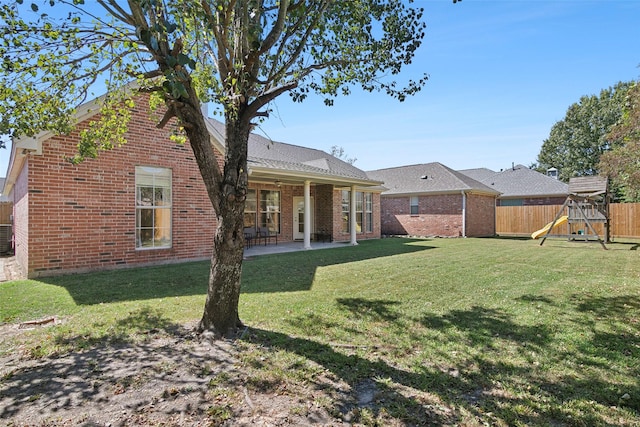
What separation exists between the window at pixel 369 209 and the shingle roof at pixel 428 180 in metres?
1.91

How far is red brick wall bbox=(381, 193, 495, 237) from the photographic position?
20984 millimetres

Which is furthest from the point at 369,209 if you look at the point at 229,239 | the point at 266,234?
the point at 229,239

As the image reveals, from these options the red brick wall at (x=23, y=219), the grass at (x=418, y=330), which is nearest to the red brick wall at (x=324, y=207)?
the grass at (x=418, y=330)

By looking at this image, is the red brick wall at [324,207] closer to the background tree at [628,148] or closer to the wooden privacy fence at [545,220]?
the background tree at [628,148]

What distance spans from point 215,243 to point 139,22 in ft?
8.56

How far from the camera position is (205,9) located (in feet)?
12.3

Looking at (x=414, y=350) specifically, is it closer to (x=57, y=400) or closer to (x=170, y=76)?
(x=57, y=400)

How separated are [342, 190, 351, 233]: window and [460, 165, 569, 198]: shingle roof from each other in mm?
13844

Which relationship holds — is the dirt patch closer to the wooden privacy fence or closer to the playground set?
the playground set

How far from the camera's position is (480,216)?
21938 millimetres

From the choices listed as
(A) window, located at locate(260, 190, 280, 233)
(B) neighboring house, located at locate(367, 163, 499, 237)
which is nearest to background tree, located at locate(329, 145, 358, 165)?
(B) neighboring house, located at locate(367, 163, 499, 237)

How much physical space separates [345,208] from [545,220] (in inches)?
514

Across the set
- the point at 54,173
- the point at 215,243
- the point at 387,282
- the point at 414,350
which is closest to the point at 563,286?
A: the point at 387,282

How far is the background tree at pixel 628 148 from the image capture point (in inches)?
297
